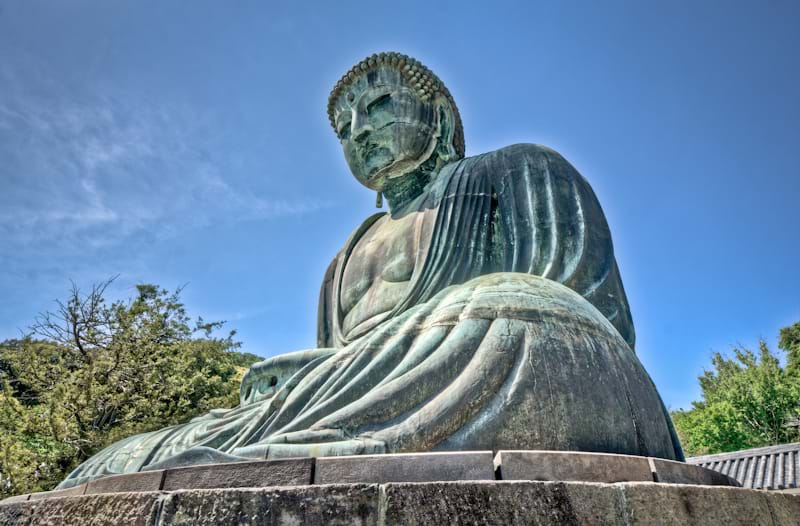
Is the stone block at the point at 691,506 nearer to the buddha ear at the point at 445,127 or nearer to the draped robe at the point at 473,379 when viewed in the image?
the draped robe at the point at 473,379

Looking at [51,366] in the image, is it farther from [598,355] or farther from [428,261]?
[598,355]

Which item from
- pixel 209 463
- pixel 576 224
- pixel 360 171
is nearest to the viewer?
pixel 209 463

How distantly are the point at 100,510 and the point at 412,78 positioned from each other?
15.9ft

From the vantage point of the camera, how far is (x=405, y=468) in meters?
2.29

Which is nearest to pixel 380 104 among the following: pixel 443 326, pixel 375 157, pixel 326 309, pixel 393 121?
pixel 393 121

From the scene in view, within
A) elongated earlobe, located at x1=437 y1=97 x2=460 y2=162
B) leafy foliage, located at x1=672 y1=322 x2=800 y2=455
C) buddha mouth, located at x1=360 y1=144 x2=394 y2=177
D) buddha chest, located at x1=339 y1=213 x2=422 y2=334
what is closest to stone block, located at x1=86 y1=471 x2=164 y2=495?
buddha chest, located at x1=339 y1=213 x2=422 y2=334

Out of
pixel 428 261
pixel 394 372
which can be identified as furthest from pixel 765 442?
pixel 394 372

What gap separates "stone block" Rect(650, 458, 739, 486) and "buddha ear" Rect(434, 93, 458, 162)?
12.7 feet

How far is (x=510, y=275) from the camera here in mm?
3730

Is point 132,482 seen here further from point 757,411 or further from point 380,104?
point 757,411

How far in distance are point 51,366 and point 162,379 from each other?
228 centimetres

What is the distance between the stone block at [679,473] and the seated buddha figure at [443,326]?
0.96 ft

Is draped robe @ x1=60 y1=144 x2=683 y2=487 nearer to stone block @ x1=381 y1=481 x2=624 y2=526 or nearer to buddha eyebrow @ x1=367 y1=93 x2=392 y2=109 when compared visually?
stone block @ x1=381 y1=481 x2=624 y2=526

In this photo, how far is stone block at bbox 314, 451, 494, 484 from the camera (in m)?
2.26
